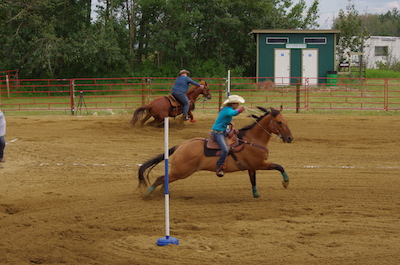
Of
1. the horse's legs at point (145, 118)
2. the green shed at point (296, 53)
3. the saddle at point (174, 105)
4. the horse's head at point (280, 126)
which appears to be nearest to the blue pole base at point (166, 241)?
the horse's head at point (280, 126)

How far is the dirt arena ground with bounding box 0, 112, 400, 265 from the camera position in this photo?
257 inches

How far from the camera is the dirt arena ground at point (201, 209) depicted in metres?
6.52

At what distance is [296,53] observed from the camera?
3416cm

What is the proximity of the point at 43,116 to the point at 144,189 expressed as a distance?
1486 centimetres

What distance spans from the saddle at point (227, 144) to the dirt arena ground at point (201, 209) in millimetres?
899

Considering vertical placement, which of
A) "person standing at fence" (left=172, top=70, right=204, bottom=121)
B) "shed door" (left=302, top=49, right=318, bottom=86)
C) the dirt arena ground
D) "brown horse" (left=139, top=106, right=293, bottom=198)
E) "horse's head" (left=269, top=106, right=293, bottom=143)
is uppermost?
"shed door" (left=302, top=49, right=318, bottom=86)

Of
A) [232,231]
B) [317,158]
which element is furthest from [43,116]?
[232,231]

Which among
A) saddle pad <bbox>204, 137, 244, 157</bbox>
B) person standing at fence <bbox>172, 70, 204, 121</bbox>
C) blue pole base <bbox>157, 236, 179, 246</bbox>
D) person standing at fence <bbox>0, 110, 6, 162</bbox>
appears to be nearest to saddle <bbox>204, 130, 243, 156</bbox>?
saddle pad <bbox>204, 137, 244, 157</bbox>

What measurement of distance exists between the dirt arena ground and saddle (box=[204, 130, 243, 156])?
35.4 inches

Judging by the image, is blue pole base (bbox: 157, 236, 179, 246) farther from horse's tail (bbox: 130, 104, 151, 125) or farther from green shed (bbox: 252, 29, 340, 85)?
green shed (bbox: 252, 29, 340, 85)

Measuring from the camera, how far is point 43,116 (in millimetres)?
22984

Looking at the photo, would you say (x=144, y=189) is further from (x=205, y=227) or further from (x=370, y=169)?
(x=370, y=169)

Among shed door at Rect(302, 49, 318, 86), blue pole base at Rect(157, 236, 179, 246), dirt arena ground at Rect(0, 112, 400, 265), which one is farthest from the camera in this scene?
shed door at Rect(302, 49, 318, 86)

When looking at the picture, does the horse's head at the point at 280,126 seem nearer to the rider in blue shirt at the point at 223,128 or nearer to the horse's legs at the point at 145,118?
the rider in blue shirt at the point at 223,128
